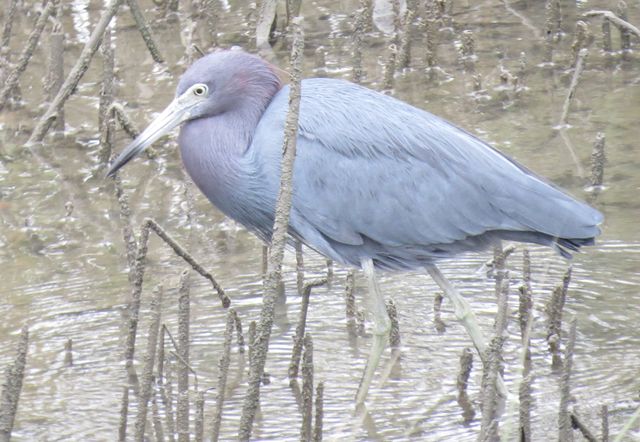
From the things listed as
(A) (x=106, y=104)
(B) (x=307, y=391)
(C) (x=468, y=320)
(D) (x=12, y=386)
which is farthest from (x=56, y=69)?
(D) (x=12, y=386)

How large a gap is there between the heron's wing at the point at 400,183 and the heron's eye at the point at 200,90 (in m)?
0.25

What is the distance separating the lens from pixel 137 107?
278 inches

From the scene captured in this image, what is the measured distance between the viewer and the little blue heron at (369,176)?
453 centimetres

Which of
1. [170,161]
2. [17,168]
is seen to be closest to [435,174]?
[170,161]

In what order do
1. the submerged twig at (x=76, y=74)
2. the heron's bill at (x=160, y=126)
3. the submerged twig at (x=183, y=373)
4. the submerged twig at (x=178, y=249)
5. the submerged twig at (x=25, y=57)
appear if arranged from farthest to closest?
the submerged twig at (x=25, y=57) < the submerged twig at (x=76, y=74) < the heron's bill at (x=160, y=126) < the submerged twig at (x=178, y=249) < the submerged twig at (x=183, y=373)

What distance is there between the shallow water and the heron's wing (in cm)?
48

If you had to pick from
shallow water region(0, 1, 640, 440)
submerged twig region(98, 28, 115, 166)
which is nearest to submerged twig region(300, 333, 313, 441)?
shallow water region(0, 1, 640, 440)

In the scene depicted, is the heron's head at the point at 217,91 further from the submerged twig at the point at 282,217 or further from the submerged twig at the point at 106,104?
the submerged twig at the point at 106,104

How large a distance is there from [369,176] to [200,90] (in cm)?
69

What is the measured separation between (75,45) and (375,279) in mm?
3841

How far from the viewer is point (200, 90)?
15.4 ft

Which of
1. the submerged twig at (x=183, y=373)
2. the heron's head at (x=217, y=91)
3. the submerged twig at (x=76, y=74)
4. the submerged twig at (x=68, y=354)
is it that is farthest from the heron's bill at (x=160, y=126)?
the submerged twig at (x=76, y=74)

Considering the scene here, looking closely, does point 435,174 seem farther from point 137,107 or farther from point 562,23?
point 562,23

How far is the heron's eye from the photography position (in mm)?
4672
